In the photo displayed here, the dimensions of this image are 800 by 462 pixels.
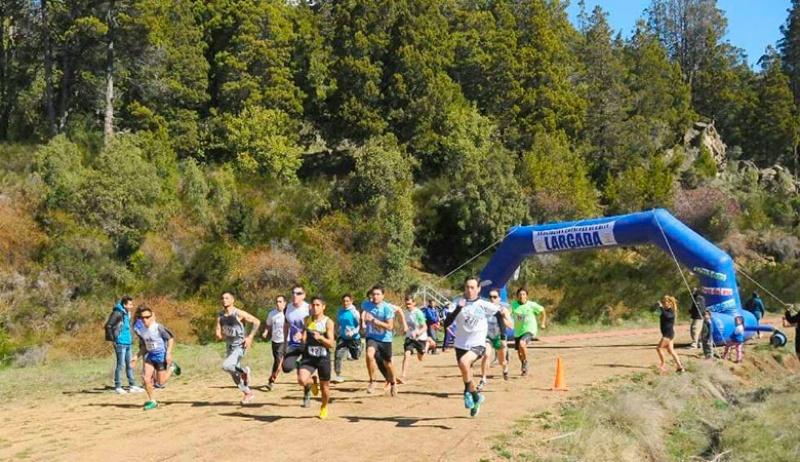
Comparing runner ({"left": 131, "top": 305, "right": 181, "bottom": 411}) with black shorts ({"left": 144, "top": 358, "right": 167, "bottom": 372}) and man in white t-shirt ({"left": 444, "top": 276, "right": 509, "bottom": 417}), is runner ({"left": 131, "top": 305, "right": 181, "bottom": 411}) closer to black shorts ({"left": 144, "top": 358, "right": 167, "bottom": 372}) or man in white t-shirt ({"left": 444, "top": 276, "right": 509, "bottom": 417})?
black shorts ({"left": 144, "top": 358, "right": 167, "bottom": 372})

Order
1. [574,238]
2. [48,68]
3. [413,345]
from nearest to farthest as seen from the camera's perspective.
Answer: [413,345] < [574,238] < [48,68]

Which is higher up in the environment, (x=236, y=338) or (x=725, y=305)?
(x=725, y=305)

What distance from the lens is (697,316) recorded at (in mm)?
21688

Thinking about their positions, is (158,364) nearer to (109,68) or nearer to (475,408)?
(475,408)

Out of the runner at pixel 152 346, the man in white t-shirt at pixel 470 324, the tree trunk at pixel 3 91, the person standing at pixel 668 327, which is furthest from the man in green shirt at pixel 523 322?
the tree trunk at pixel 3 91

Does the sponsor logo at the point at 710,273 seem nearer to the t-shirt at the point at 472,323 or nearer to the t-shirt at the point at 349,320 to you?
the t-shirt at the point at 349,320

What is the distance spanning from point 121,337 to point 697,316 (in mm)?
14255

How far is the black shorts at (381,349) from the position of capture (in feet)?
45.3

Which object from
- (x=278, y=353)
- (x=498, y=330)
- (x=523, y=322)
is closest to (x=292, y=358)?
(x=278, y=353)

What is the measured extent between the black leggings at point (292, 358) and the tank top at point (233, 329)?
149cm

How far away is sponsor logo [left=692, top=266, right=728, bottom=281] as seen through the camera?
72.4 ft

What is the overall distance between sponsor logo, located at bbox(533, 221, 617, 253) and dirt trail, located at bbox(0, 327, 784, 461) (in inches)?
288

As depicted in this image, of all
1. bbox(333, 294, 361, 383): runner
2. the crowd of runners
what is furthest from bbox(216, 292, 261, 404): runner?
bbox(333, 294, 361, 383): runner

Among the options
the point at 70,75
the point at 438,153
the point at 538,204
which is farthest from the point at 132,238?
the point at 538,204
